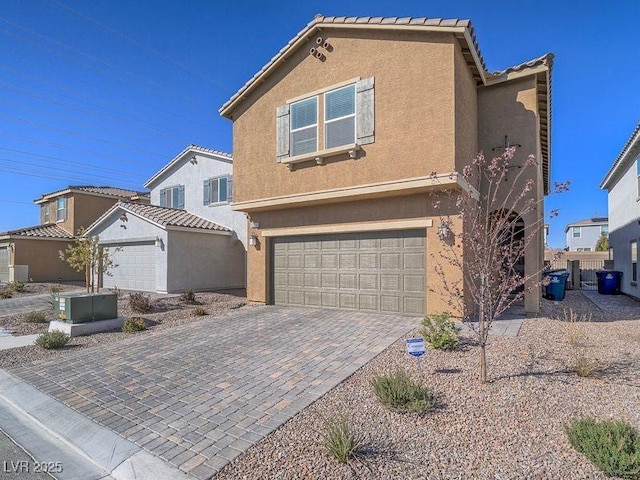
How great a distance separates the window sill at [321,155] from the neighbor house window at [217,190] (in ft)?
25.4

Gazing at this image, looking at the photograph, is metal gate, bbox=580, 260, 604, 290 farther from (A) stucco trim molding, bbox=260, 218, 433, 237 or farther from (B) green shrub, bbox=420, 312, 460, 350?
(B) green shrub, bbox=420, 312, 460, 350

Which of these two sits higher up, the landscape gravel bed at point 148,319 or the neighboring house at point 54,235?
the neighboring house at point 54,235

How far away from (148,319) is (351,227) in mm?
6915

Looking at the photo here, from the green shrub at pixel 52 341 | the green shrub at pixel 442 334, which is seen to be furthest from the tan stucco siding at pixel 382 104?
the green shrub at pixel 52 341

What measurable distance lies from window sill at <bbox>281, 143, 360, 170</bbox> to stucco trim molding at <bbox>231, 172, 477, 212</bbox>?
3.24 feet

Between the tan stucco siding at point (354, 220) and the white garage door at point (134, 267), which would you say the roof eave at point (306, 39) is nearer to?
the tan stucco siding at point (354, 220)

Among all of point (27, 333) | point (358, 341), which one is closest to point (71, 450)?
point (358, 341)

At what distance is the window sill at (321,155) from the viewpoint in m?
10.1

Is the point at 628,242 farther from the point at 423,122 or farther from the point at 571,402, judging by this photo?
the point at 571,402

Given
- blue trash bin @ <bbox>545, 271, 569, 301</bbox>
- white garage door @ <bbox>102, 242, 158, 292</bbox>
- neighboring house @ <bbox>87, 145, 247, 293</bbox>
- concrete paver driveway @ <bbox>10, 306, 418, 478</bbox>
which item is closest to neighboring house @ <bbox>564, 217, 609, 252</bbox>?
blue trash bin @ <bbox>545, 271, 569, 301</bbox>

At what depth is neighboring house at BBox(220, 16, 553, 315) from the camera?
9.11 meters

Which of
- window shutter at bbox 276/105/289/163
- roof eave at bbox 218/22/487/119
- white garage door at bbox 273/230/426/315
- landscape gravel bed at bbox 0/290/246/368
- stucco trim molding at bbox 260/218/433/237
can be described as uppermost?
roof eave at bbox 218/22/487/119

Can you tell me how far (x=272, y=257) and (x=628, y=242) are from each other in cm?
1529

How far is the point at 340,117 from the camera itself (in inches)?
418
